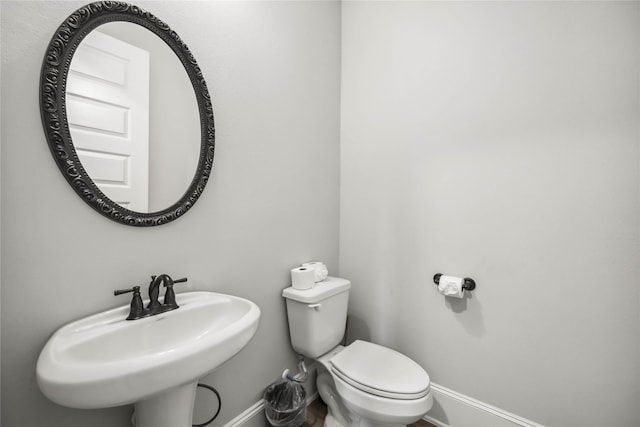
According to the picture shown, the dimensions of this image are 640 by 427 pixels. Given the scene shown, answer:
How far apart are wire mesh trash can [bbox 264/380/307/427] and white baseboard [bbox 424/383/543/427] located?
0.75 m

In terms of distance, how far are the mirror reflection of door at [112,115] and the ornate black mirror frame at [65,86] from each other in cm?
2

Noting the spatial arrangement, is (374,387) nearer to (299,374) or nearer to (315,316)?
(315,316)

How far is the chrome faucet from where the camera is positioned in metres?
0.88

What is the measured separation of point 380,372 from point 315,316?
0.40 metres

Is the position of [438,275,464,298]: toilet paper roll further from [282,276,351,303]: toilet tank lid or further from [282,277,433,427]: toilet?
[282,276,351,303]: toilet tank lid

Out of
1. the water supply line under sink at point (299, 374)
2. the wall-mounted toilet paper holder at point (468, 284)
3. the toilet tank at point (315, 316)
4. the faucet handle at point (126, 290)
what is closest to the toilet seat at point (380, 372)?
the toilet tank at point (315, 316)

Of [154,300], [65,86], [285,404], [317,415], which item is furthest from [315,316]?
[65,86]

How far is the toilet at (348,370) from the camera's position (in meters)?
1.12

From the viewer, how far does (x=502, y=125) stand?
1.32 m

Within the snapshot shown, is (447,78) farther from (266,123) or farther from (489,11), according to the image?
(266,123)

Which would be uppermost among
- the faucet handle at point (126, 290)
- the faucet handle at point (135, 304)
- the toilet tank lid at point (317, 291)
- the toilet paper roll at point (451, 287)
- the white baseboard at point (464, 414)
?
the faucet handle at point (126, 290)

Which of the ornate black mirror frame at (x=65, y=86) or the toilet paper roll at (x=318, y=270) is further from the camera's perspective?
the toilet paper roll at (x=318, y=270)

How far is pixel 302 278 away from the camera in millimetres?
1433

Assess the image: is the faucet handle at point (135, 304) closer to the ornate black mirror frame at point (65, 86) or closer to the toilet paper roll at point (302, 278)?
the ornate black mirror frame at point (65, 86)
